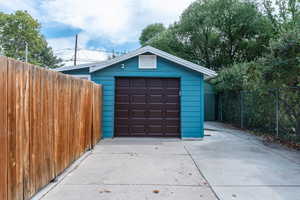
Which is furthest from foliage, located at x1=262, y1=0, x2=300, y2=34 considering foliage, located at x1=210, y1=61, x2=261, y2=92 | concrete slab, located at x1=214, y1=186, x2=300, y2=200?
concrete slab, located at x1=214, y1=186, x2=300, y2=200

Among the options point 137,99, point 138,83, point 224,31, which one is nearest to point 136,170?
point 137,99

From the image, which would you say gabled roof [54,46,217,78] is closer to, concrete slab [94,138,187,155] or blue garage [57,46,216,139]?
blue garage [57,46,216,139]

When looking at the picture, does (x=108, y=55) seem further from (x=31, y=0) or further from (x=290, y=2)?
(x=290, y=2)

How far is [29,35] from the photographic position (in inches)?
1050

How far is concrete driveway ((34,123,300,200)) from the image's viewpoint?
10.6ft

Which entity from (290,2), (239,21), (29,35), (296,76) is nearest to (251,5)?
(239,21)

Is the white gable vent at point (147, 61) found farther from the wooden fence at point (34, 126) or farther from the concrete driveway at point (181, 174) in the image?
the wooden fence at point (34, 126)

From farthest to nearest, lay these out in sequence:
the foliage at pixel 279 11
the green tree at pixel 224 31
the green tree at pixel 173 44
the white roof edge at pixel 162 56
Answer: the green tree at pixel 173 44, the green tree at pixel 224 31, the foliage at pixel 279 11, the white roof edge at pixel 162 56

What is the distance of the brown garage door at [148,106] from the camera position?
7.90 metres

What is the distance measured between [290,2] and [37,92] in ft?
49.5

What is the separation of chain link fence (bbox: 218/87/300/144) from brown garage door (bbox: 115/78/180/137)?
10.7 feet

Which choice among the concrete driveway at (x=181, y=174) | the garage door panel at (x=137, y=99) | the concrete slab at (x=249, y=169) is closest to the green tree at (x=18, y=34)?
the garage door panel at (x=137, y=99)

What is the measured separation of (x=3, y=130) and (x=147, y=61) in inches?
234

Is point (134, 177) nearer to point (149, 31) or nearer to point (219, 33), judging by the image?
point (219, 33)
